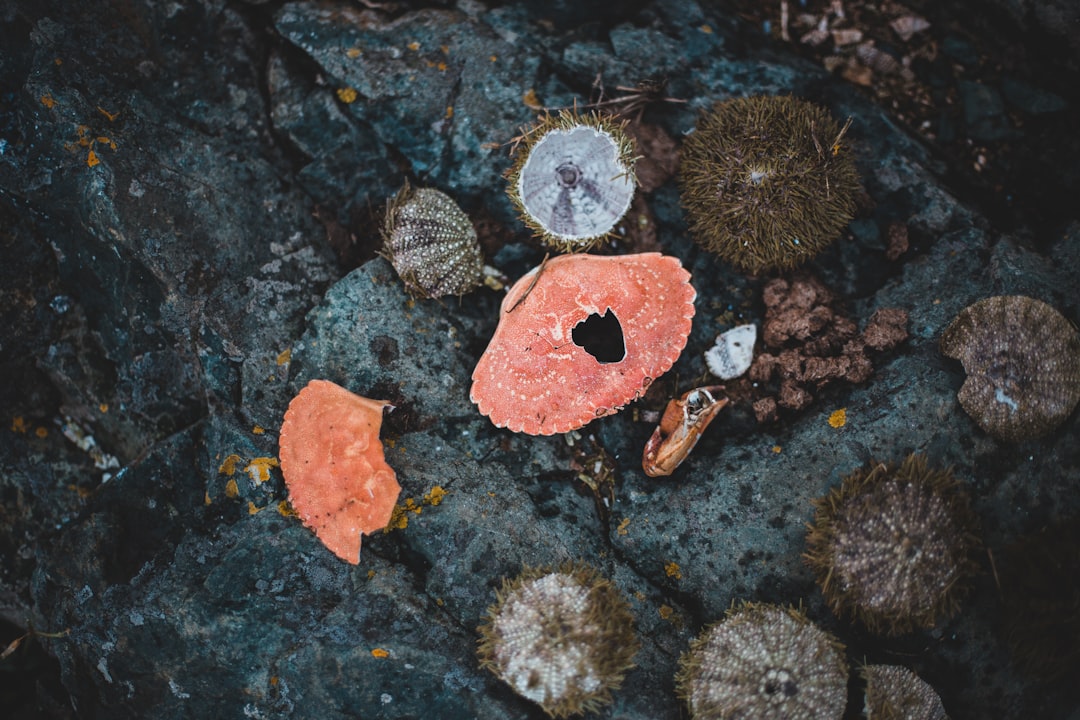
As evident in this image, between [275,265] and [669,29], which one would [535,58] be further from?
[275,265]

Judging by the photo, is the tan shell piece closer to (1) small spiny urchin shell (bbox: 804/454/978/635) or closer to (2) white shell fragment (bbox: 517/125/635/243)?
(2) white shell fragment (bbox: 517/125/635/243)

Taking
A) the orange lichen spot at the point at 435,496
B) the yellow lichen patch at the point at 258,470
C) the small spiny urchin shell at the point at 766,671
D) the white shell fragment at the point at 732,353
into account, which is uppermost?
the white shell fragment at the point at 732,353

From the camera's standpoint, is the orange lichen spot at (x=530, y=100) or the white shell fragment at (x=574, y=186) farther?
the orange lichen spot at (x=530, y=100)

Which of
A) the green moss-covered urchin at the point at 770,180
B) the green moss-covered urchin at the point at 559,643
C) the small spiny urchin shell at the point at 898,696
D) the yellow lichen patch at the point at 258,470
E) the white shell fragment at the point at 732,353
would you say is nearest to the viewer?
the green moss-covered urchin at the point at 559,643

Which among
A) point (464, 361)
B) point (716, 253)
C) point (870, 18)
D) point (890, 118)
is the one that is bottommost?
point (464, 361)

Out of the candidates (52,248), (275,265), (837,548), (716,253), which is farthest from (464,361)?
(52,248)

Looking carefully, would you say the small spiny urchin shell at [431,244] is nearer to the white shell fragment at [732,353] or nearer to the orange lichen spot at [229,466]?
the orange lichen spot at [229,466]

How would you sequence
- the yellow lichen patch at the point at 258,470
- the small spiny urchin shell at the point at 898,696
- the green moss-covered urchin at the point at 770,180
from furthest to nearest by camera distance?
the yellow lichen patch at the point at 258,470, the green moss-covered urchin at the point at 770,180, the small spiny urchin shell at the point at 898,696

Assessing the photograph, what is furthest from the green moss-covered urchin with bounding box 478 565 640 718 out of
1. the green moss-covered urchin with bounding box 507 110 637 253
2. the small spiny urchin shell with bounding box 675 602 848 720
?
the green moss-covered urchin with bounding box 507 110 637 253

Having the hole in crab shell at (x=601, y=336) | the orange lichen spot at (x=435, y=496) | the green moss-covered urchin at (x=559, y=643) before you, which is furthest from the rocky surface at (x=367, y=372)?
the hole in crab shell at (x=601, y=336)
